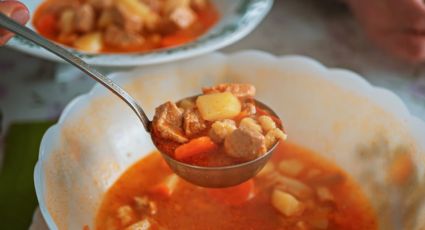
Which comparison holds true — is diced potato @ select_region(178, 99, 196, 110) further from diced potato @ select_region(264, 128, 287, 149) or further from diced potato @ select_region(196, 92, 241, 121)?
diced potato @ select_region(264, 128, 287, 149)

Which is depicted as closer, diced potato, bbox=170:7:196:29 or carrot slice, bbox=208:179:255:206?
carrot slice, bbox=208:179:255:206

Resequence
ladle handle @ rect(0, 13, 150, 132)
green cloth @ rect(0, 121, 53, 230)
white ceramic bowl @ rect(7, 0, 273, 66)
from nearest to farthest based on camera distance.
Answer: ladle handle @ rect(0, 13, 150, 132) → green cloth @ rect(0, 121, 53, 230) → white ceramic bowl @ rect(7, 0, 273, 66)

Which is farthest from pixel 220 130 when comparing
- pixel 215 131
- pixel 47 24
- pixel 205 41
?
pixel 47 24

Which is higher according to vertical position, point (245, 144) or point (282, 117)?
point (245, 144)

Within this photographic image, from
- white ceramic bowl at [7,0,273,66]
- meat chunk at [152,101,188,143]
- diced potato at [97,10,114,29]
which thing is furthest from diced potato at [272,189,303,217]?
diced potato at [97,10,114,29]

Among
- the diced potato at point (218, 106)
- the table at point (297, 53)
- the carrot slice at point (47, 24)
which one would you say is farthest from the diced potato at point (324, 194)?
the carrot slice at point (47, 24)

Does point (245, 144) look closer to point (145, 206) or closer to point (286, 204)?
point (286, 204)

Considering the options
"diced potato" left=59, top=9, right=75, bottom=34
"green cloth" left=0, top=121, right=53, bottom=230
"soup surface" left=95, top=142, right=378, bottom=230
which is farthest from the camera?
"diced potato" left=59, top=9, right=75, bottom=34
